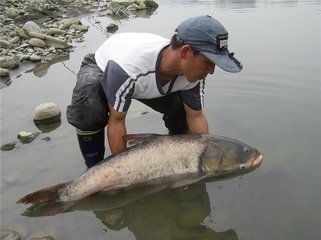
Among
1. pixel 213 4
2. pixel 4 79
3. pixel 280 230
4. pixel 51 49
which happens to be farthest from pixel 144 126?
pixel 213 4

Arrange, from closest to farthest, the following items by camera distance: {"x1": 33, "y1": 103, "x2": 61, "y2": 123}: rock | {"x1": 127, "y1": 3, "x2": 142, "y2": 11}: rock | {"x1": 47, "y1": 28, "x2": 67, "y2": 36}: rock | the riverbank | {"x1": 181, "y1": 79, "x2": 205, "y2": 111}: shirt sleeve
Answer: {"x1": 181, "y1": 79, "x2": 205, "y2": 111}: shirt sleeve, {"x1": 33, "y1": 103, "x2": 61, "y2": 123}: rock, the riverbank, {"x1": 47, "y1": 28, "x2": 67, "y2": 36}: rock, {"x1": 127, "y1": 3, "x2": 142, "y2": 11}: rock

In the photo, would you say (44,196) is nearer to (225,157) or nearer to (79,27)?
(225,157)

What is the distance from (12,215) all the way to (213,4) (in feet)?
53.4

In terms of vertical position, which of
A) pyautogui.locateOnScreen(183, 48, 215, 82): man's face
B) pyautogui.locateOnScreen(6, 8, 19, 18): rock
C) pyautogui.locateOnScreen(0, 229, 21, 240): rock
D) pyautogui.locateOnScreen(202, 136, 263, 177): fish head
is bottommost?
pyautogui.locateOnScreen(6, 8, 19, 18): rock

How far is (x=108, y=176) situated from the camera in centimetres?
375

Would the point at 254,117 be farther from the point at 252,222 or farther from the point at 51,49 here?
the point at 51,49

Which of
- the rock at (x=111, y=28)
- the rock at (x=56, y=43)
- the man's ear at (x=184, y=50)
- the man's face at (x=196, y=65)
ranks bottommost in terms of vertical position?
the rock at (x=111, y=28)

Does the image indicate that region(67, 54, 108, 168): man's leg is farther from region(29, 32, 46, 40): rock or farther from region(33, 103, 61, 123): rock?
region(29, 32, 46, 40): rock

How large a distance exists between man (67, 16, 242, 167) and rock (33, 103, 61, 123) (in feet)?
Answer: 5.45

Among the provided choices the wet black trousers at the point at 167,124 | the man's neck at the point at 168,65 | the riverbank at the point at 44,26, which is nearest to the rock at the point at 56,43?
the riverbank at the point at 44,26

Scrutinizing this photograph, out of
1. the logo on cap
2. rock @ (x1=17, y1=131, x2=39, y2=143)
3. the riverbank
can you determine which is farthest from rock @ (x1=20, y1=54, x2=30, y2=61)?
the logo on cap

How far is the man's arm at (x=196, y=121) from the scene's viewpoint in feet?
14.0

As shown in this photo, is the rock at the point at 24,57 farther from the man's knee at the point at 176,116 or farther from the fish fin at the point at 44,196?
the fish fin at the point at 44,196

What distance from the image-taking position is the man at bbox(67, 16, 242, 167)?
130 inches
